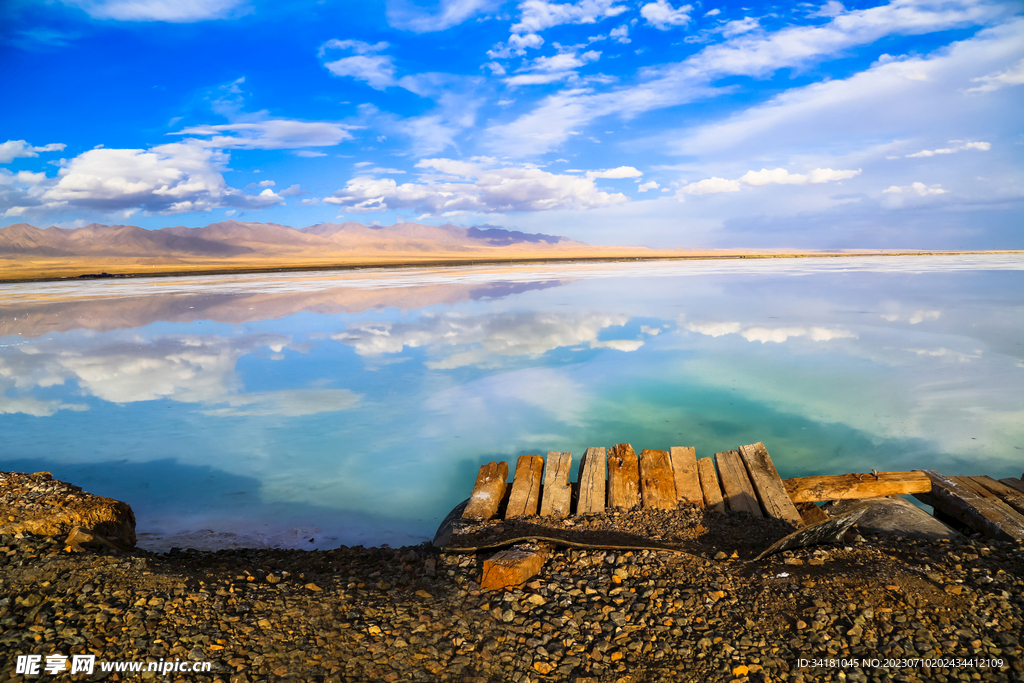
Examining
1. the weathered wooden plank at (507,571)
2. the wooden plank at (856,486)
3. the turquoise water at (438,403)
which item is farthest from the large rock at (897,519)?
the weathered wooden plank at (507,571)

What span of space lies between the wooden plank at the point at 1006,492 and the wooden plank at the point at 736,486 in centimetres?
188

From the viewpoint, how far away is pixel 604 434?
281 inches

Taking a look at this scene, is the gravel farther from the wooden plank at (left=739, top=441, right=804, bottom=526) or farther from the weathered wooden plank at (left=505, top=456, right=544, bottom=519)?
the weathered wooden plank at (left=505, top=456, right=544, bottom=519)

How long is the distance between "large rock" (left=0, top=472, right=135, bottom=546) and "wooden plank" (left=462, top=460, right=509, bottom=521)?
2.63 metres

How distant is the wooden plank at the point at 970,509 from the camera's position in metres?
4.01

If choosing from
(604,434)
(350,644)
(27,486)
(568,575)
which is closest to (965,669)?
(568,575)

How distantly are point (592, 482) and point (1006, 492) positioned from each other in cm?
322

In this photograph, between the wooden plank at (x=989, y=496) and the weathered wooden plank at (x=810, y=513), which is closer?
the wooden plank at (x=989, y=496)

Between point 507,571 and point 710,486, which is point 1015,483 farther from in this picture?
point 507,571

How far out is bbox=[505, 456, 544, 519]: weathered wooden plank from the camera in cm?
453

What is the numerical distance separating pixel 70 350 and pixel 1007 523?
52.4ft

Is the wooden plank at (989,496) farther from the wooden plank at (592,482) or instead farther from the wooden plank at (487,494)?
the wooden plank at (487,494)

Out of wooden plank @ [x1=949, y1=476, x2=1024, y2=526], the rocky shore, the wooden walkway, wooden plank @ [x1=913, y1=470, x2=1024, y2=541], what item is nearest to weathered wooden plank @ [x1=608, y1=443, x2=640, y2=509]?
the wooden walkway

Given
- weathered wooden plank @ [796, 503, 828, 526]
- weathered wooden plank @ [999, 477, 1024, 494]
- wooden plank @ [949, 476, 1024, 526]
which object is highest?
wooden plank @ [949, 476, 1024, 526]
